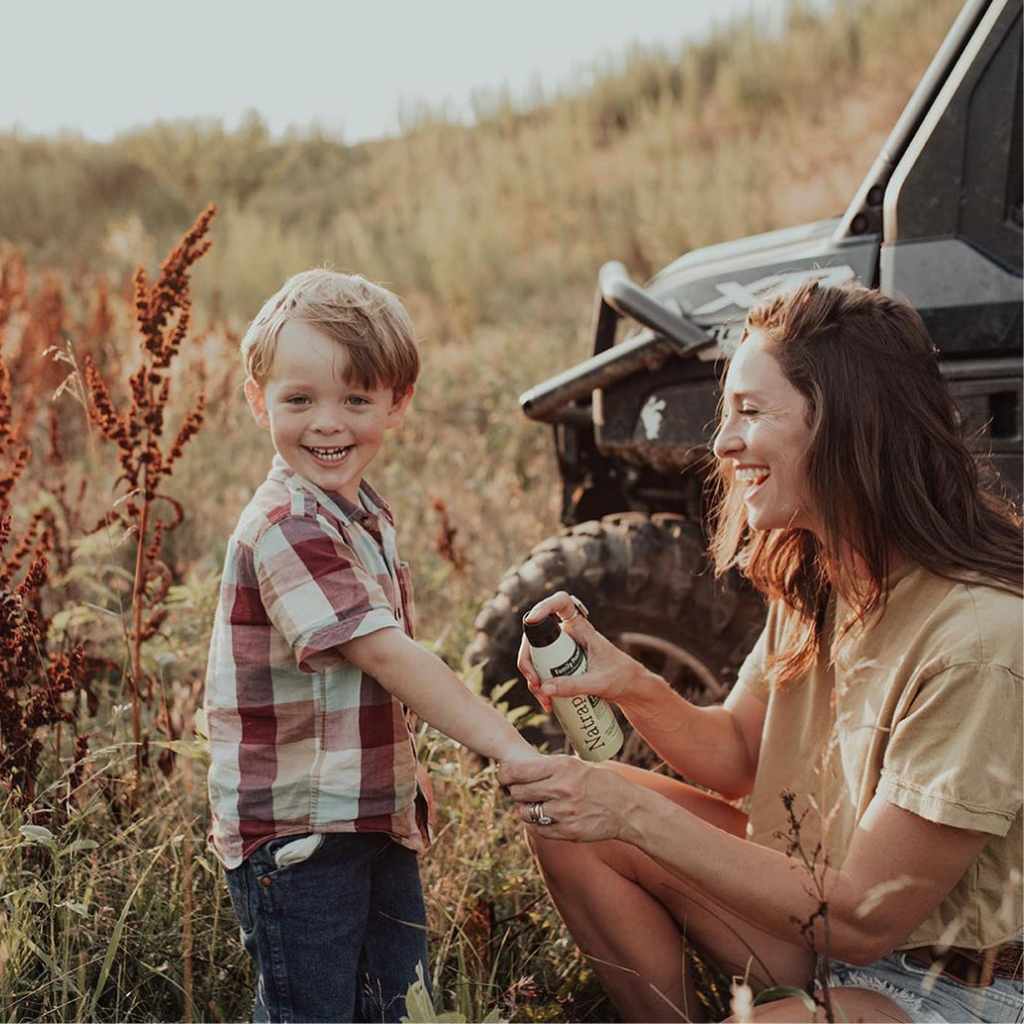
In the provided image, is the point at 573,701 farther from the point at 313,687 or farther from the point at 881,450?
the point at 881,450

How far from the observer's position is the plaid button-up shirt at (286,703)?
2.13 metres

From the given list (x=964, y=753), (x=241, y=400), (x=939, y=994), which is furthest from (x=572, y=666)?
(x=241, y=400)

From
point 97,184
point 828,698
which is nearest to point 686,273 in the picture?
point 828,698

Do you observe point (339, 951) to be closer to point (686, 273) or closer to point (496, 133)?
point (686, 273)

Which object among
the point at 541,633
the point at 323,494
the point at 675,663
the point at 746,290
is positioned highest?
the point at 746,290

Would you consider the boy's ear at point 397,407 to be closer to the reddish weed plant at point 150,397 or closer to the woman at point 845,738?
the woman at point 845,738

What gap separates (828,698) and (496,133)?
55.2 ft

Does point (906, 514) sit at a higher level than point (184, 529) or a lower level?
higher

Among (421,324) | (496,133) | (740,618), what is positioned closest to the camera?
(740,618)

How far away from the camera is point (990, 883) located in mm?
2189

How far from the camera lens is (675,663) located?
3533 millimetres

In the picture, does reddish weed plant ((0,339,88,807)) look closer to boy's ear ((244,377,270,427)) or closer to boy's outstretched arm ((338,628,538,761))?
boy's ear ((244,377,270,427))

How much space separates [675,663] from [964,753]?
4.92ft

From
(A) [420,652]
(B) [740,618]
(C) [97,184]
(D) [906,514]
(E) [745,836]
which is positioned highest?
(C) [97,184]
